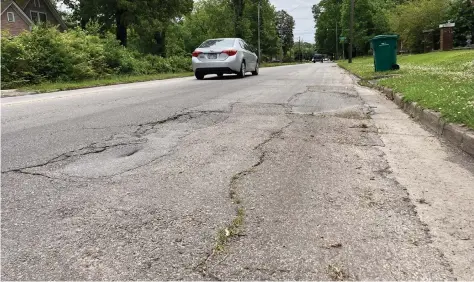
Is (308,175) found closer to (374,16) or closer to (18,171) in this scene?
(18,171)

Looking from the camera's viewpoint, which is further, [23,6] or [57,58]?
[23,6]

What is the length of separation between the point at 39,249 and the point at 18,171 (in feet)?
5.33

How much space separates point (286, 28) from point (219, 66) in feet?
389

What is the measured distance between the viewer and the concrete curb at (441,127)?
453 cm

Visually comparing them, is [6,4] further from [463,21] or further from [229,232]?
[229,232]

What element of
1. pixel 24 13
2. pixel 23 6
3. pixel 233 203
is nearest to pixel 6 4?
pixel 24 13

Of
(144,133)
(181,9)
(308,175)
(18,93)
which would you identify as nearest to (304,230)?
(308,175)

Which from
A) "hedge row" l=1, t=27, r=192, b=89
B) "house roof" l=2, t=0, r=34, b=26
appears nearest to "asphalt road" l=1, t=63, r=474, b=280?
"hedge row" l=1, t=27, r=192, b=89

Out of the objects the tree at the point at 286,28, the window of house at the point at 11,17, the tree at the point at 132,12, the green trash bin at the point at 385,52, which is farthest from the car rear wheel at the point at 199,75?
the tree at the point at 286,28

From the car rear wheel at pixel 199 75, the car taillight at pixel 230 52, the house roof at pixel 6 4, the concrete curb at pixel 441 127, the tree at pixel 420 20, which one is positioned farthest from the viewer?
the house roof at pixel 6 4

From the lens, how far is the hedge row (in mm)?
15207

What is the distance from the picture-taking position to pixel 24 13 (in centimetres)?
3969

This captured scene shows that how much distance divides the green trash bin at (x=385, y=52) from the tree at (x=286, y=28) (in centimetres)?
11398

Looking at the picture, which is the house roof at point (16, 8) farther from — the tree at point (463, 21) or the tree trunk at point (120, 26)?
the tree at point (463, 21)
